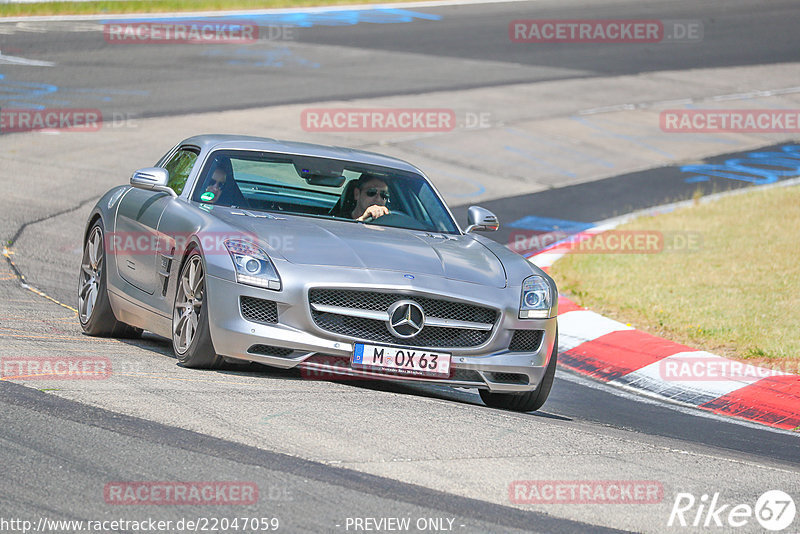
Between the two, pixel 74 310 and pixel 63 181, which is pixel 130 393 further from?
pixel 63 181

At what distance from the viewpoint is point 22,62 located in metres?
22.9

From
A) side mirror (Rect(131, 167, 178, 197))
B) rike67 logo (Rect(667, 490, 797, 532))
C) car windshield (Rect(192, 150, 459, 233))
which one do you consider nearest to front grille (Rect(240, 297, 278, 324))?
car windshield (Rect(192, 150, 459, 233))

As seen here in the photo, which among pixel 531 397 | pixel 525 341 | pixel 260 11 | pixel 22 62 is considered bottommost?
pixel 531 397

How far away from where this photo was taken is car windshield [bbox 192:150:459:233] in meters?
7.93

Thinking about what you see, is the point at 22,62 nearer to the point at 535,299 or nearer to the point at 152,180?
the point at 152,180

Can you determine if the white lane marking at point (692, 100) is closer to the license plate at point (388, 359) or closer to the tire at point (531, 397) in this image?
the tire at point (531, 397)

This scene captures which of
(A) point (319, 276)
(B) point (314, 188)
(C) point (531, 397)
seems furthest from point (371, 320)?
(B) point (314, 188)

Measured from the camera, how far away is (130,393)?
6020 mm

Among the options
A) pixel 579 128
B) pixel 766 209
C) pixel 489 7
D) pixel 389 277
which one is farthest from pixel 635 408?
pixel 489 7

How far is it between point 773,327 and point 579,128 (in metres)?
11.8

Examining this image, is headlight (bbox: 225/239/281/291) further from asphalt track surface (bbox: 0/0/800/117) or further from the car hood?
asphalt track surface (bbox: 0/0/800/117)

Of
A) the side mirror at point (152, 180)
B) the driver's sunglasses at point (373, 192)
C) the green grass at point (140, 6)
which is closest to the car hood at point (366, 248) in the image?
the driver's sunglasses at point (373, 192)

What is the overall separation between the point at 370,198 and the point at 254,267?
1649mm

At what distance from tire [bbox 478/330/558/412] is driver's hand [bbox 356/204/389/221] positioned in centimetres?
143
